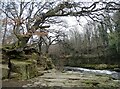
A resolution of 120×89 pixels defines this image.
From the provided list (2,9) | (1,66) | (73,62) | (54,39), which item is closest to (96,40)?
(73,62)

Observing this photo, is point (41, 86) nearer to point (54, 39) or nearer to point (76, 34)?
point (54, 39)

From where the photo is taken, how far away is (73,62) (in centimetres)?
2989

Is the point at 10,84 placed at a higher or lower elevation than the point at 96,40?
lower

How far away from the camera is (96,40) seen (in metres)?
Result: 33.8

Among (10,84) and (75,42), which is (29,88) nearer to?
(10,84)

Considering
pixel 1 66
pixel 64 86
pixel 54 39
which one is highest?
pixel 54 39

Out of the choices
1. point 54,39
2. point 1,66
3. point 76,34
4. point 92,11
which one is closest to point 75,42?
point 76,34

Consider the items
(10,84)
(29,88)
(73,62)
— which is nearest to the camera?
(29,88)

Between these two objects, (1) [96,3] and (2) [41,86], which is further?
(1) [96,3]

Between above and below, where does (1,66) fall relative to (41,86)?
above

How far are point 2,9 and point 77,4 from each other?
5521 mm

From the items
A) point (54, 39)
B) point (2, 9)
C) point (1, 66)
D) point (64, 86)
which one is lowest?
point (64, 86)

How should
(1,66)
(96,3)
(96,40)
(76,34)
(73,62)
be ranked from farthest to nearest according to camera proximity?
(76,34) → (96,40) → (73,62) → (96,3) → (1,66)

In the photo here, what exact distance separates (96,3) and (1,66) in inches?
218
